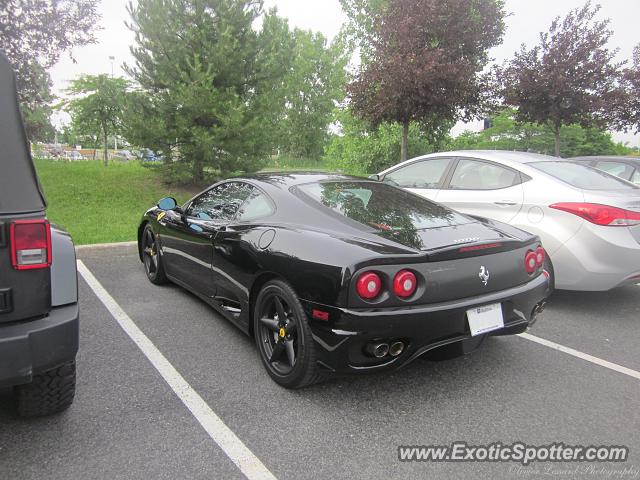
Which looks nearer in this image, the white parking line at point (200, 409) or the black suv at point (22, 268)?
the black suv at point (22, 268)

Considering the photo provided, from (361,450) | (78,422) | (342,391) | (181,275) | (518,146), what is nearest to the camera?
(361,450)

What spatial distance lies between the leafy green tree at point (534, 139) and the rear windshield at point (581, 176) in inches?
746

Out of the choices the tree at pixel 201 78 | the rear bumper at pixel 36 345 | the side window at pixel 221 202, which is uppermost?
the tree at pixel 201 78

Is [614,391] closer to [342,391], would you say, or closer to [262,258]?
[342,391]

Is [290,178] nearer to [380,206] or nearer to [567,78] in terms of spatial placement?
Answer: [380,206]

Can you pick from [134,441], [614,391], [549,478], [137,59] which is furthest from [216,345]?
[137,59]

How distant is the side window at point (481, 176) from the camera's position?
4.79 m

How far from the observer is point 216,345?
11.5ft

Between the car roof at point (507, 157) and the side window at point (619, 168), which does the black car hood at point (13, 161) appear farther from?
the side window at point (619, 168)

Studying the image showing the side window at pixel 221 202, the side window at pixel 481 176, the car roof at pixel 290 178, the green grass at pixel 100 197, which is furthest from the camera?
the green grass at pixel 100 197

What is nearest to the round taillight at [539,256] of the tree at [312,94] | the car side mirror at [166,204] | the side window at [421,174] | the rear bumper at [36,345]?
the side window at [421,174]

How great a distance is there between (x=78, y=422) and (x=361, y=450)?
4.90ft

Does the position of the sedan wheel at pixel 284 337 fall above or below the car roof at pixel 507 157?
below

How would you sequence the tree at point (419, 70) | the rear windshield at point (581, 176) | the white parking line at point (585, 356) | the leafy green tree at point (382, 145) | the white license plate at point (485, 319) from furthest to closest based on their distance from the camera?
the leafy green tree at point (382, 145)
the tree at point (419, 70)
the rear windshield at point (581, 176)
the white parking line at point (585, 356)
the white license plate at point (485, 319)
